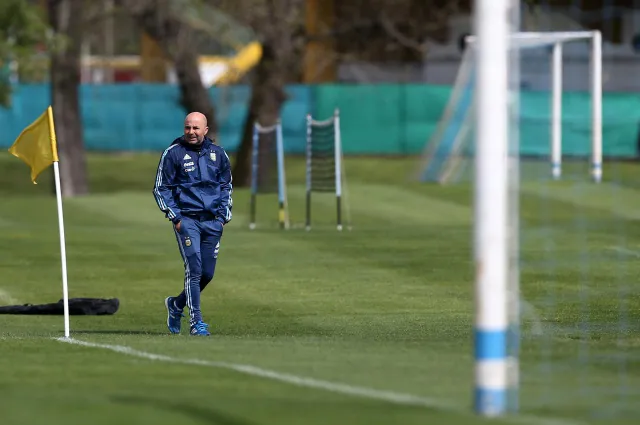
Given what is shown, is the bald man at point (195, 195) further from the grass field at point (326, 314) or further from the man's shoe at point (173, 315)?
the grass field at point (326, 314)

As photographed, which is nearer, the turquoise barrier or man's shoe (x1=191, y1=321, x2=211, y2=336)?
man's shoe (x1=191, y1=321, x2=211, y2=336)

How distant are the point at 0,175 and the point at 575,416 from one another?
128 feet


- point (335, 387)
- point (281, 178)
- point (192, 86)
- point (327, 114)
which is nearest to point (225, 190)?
point (335, 387)

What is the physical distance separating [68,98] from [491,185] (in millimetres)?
29620

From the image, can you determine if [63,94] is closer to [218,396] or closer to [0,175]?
[0,175]

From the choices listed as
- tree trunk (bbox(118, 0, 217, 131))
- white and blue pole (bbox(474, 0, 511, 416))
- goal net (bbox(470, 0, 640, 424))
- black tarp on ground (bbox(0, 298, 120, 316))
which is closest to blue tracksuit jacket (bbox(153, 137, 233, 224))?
goal net (bbox(470, 0, 640, 424))

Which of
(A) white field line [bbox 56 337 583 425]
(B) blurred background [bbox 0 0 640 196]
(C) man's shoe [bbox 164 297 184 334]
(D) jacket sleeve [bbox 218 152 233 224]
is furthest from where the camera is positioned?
(B) blurred background [bbox 0 0 640 196]

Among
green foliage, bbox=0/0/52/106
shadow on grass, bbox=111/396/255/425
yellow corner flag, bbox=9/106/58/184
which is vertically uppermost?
green foliage, bbox=0/0/52/106

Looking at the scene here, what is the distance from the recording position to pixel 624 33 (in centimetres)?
4634

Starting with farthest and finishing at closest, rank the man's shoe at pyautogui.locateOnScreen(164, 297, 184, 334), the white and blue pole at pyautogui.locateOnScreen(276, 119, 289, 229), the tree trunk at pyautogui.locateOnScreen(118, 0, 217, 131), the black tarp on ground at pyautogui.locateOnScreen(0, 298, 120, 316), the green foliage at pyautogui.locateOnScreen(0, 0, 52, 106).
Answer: the tree trunk at pyautogui.locateOnScreen(118, 0, 217, 131) < the green foliage at pyautogui.locateOnScreen(0, 0, 52, 106) < the white and blue pole at pyautogui.locateOnScreen(276, 119, 289, 229) < the black tarp on ground at pyautogui.locateOnScreen(0, 298, 120, 316) < the man's shoe at pyautogui.locateOnScreen(164, 297, 184, 334)

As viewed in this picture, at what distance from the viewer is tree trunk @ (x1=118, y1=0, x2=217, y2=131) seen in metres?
35.4

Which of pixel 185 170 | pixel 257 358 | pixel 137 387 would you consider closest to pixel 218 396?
pixel 137 387

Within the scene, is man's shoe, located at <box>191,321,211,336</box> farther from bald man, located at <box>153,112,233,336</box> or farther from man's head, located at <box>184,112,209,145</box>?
man's head, located at <box>184,112,209,145</box>

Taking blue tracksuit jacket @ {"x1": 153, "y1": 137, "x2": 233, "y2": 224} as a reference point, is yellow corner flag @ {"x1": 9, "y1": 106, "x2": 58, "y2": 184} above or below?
above
